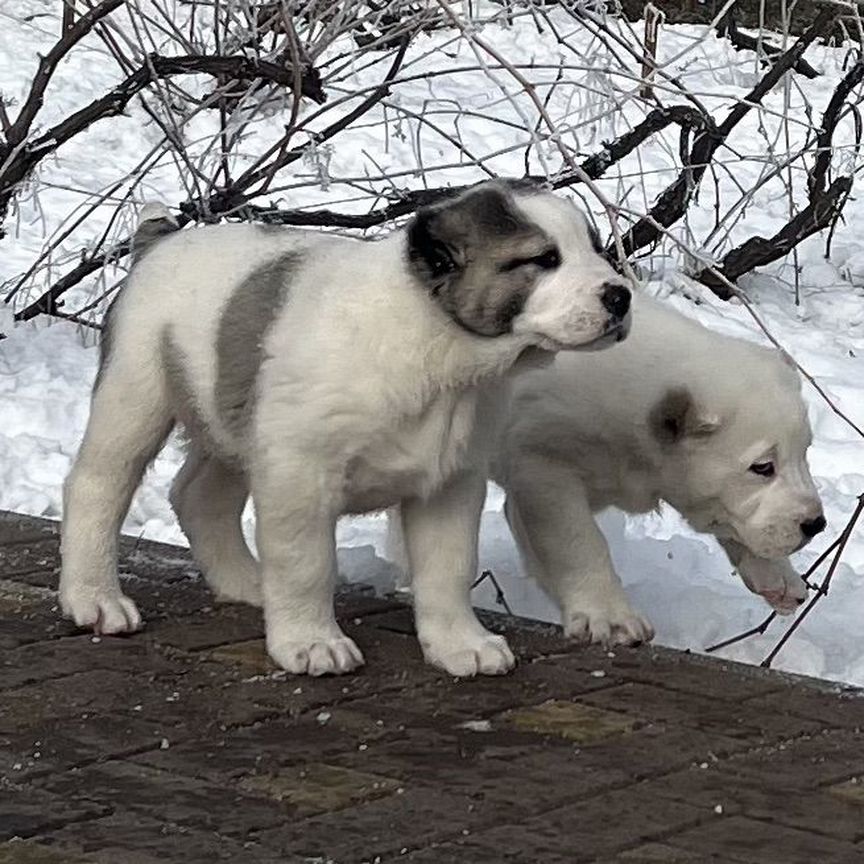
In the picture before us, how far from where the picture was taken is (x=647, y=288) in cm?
1027

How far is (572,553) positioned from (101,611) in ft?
4.43

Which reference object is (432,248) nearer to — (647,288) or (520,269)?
(520,269)

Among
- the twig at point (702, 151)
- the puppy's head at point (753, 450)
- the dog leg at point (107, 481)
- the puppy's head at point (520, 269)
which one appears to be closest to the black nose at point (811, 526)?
the puppy's head at point (753, 450)

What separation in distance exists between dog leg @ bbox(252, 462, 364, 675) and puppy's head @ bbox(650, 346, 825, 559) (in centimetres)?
128

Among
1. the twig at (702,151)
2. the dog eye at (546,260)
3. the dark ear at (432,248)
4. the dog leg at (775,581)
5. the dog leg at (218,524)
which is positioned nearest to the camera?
the dog eye at (546,260)

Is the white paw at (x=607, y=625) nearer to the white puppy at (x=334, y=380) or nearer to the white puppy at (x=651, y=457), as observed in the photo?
the white puppy at (x=651, y=457)

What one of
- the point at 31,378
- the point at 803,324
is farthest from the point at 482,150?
the point at 31,378

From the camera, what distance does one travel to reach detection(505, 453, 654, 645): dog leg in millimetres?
5469

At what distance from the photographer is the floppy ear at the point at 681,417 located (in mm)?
5617

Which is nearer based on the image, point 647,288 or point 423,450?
point 423,450

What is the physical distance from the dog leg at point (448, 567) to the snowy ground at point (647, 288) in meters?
1.07

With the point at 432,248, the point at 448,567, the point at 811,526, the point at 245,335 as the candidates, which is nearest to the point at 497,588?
the point at 811,526

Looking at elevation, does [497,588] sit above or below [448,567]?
below

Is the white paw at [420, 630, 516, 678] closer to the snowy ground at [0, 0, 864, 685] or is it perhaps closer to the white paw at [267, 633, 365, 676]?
the white paw at [267, 633, 365, 676]
